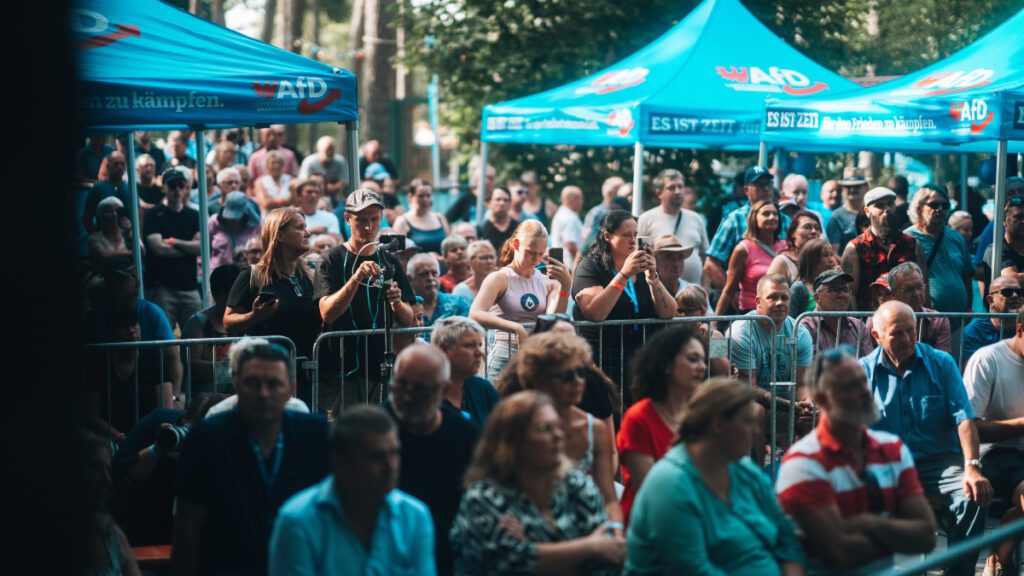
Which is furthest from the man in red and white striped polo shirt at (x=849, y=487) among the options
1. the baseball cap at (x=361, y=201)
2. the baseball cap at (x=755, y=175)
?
the baseball cap at (x=755, y=175)

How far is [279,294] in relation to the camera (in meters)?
7.48

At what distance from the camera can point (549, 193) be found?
20.4 meters

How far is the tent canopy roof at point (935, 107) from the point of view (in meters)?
9.23

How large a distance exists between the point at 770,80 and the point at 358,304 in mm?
7207

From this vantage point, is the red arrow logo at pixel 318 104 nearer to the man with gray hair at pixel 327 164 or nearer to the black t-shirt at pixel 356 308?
the black t-shirt at pixel 356 308

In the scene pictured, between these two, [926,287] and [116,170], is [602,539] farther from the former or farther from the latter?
[116,170]

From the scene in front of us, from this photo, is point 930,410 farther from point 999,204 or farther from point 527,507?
point 527,507

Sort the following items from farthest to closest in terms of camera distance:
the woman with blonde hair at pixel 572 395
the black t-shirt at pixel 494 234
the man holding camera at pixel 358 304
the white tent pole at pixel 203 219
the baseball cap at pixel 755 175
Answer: the black t-shirt at pixel 494 234
the baseball cap at pixel 755 175
the white tent pole at pixel 203 219
the man holding camera at pixel 358 304
the woman with blonde hair at pixel 572 395

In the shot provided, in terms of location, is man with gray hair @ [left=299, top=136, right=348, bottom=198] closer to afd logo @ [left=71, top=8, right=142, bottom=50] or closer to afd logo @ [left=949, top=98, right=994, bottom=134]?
afd logo @ [left=71, top=8, right=142, bottom=50]

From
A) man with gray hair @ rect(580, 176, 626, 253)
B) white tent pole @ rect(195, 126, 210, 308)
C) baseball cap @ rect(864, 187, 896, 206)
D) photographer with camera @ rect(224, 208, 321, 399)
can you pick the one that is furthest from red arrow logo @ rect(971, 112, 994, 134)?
white tent pole @ rect(195, 126, 210, 308)

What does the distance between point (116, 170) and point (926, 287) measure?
296 inches

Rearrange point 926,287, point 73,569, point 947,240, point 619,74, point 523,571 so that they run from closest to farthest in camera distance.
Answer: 1. point 73,569
2. point 523,571
3. point 926,287
4. point 947,240
5. point 619,74

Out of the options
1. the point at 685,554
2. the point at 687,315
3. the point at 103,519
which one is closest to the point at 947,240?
the point at 687,315

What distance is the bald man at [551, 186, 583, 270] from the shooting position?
48.3 feet
